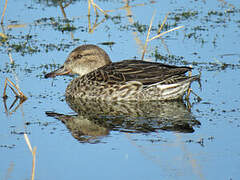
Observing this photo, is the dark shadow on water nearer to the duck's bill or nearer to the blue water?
the blue water

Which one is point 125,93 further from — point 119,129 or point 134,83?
point 119,129

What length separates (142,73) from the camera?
33.4ft

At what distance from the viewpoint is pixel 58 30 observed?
14.7m

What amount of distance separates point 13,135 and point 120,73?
8.64 ft

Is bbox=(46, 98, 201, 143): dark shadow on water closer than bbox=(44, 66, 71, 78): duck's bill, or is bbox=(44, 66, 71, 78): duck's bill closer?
bbox=(46, 98, 201, 143): dark shadow on water

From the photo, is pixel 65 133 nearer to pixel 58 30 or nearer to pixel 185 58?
pixel 185 58

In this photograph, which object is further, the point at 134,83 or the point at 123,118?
the point at 134,83

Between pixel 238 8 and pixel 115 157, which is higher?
pixel 238 8

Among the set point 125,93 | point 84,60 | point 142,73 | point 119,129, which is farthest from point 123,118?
point 84,60

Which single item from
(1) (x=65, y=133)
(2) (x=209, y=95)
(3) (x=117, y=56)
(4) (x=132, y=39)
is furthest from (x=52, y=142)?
(4) (x=132, y=39)

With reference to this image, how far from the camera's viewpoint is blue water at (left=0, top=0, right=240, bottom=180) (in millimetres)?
7090

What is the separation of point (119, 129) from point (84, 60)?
2.97 meters

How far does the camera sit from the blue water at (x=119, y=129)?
23.3ft

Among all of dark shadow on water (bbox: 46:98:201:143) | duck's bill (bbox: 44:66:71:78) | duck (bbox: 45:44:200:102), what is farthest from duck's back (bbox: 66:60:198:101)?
duck's bill (bbox: 44:66:71:78)
